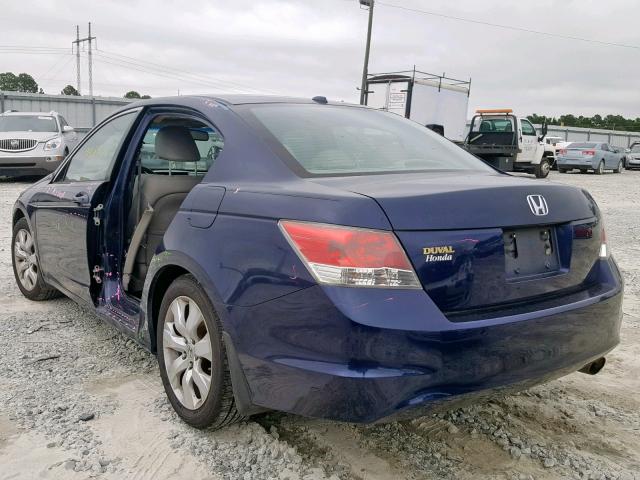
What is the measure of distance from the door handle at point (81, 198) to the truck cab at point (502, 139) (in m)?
16.8

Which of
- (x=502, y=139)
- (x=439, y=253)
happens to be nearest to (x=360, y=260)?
(x=439, y=253)

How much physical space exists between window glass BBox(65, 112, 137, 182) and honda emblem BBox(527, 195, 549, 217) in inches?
91.4

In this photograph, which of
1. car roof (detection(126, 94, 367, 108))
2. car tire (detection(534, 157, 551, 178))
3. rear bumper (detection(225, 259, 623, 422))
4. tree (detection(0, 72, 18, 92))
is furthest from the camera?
tree (detection(0, 72, 18, 92))

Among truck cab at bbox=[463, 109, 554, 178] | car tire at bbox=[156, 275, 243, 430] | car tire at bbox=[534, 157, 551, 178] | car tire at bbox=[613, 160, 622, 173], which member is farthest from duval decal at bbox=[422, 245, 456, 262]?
car tire at bbox=[613, 160, 622, 173]

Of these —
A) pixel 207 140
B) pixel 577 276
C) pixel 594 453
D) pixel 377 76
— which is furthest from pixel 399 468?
pixel 377 76

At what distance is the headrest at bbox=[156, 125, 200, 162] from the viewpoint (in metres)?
3.36

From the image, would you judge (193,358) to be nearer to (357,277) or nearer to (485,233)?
(357,277)

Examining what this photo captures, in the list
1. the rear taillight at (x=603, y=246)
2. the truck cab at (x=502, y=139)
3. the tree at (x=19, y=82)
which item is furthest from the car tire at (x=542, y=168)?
the tree at (x=19, y=82)

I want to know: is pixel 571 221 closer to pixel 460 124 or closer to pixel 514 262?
pixel 514 262

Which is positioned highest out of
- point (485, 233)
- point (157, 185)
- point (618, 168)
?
point (485, 233)

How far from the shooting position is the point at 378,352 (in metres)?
2.02

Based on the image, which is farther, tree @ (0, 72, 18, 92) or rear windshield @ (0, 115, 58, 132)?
tree @ (0, 72, 18, 92)

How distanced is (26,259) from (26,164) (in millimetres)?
10247

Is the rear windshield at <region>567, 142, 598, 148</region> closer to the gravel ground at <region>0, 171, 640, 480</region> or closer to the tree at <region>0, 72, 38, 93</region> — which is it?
the gravel ground at <region>0, 171, 640, 480</region>
